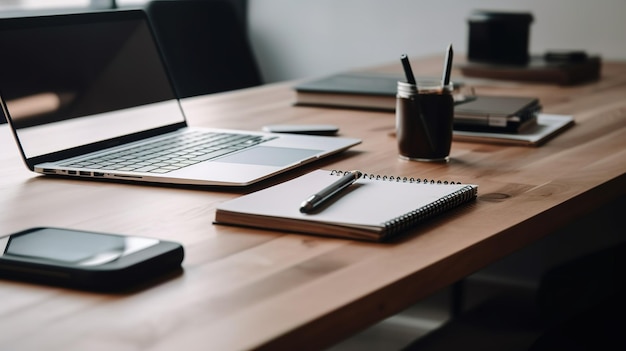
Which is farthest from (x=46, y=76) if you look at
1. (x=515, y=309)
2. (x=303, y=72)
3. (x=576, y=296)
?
(x=303, y=72)

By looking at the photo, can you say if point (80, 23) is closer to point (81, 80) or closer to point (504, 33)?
point (81, 80)

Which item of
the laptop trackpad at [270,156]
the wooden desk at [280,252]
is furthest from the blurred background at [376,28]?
the laptop trackpad at [270,156]

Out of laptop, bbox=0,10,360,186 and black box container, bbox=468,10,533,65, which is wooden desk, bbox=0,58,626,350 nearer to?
laptop, bbox=0,10,360,186

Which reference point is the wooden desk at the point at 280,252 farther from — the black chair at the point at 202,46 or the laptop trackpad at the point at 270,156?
the black chair at the point at 202,46

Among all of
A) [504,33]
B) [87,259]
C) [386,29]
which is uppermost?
[87,259]

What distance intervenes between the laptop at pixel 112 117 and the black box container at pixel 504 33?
106 centimetres

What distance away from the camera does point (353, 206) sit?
96 cm

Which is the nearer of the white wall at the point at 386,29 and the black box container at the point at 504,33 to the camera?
the black box container at the point at 504,33

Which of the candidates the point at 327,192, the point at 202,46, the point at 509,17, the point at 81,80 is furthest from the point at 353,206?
the point at 202,46

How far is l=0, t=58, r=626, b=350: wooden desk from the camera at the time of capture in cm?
67

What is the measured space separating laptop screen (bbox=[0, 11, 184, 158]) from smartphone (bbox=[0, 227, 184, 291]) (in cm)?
39

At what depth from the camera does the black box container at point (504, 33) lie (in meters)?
2.28

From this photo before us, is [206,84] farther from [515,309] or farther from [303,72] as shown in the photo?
[515,309]

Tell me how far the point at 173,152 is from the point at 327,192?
0.37 metres
